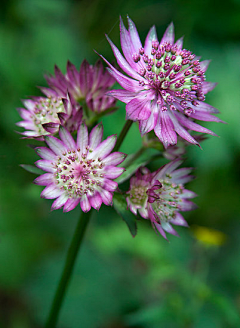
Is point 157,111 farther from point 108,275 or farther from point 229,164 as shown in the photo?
point 229,164

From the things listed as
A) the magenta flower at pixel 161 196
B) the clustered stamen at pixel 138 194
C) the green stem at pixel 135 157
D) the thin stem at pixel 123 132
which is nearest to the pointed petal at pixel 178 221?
the magenta flower at pixel 161 196

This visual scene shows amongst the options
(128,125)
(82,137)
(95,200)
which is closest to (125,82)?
(128,125)

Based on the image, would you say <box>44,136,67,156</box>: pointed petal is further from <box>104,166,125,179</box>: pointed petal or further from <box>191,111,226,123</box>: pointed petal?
<box>191,111,226,123</box>: pointed petal

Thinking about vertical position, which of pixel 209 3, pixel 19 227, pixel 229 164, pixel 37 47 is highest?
pixel 209 3

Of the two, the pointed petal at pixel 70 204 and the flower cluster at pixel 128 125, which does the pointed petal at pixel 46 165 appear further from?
the pointed petal at pixel 70 204

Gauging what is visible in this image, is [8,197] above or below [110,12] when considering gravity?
below

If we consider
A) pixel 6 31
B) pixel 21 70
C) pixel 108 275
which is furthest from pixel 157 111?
pixel 6 31
